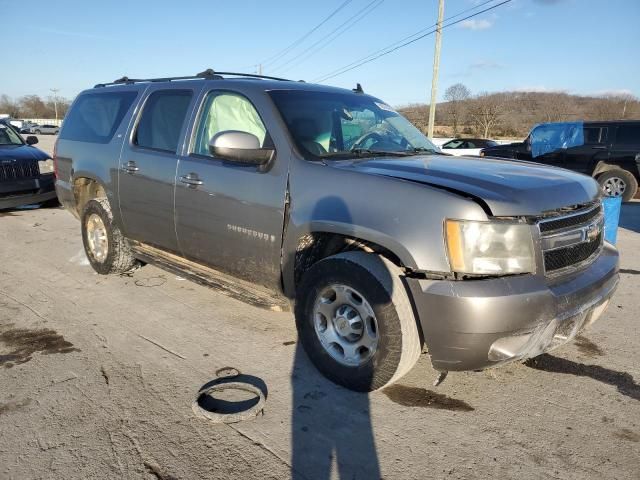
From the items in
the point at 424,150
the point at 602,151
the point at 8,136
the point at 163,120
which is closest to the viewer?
the point at 424,150

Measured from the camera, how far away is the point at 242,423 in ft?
8.55

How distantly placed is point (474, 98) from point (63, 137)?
5709cm

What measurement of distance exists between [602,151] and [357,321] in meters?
10.8

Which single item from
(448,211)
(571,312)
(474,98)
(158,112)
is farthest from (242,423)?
(474,98)

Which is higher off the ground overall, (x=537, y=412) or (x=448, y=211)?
(x=448, y=211)

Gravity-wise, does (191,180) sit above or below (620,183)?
above

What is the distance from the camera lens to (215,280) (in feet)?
12.2

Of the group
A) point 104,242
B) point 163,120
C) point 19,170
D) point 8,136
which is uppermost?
point 163,120

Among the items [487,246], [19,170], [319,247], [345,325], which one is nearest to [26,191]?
[19,170]

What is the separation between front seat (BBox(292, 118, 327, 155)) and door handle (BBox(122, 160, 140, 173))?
170 cm

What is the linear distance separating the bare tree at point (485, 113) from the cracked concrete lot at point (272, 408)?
43.7 meters

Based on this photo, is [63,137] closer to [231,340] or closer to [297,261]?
[231,340]

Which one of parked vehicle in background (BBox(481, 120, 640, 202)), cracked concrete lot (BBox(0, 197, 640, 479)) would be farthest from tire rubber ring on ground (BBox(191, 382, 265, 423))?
parked vehicle in background (BBox(481, 120, 640, 202))

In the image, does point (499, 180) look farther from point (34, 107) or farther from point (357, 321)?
point (34, 107)
